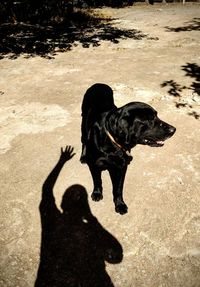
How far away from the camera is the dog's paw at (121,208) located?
4270mm

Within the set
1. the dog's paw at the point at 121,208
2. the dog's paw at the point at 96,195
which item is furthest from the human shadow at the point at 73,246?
the dog's paw at the point at 121,208

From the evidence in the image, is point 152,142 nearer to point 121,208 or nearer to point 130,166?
point 121,208

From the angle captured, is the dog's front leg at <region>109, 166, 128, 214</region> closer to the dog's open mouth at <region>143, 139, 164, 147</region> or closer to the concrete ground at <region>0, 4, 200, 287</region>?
the concrete ground at <region>0, 4, 200, 287</region>

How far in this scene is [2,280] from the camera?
3.50 m

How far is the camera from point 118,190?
4.22 meters

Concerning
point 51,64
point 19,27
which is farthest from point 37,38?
point 51,64

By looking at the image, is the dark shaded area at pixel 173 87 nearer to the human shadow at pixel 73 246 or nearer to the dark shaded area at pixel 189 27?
the human shadow at pixel 73 246

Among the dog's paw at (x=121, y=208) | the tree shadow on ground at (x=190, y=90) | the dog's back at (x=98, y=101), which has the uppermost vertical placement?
the dog's back at (x=98, y=101)

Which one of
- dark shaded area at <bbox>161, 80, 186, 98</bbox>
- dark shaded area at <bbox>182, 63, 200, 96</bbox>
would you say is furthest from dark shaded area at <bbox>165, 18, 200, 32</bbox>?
dark shaded area at <bbox>161, 80, 186, 98</bbox>

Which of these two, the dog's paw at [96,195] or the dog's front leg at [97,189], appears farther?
the dog's paw at [96,195]

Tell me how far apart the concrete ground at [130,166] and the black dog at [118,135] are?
584 mm

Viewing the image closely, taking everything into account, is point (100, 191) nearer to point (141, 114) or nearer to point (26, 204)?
point (26, 204)

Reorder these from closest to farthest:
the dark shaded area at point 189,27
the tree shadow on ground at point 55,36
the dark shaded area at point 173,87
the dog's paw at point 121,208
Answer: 1. the dog's paw at point 121,208
2. the dark shaded area at point 173,87
3. the tree shadow on ground at point 55,36
4. the dark shaded area at point 189,27

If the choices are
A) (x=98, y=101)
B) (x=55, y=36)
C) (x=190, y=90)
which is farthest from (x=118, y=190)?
(x=55, y=36)
